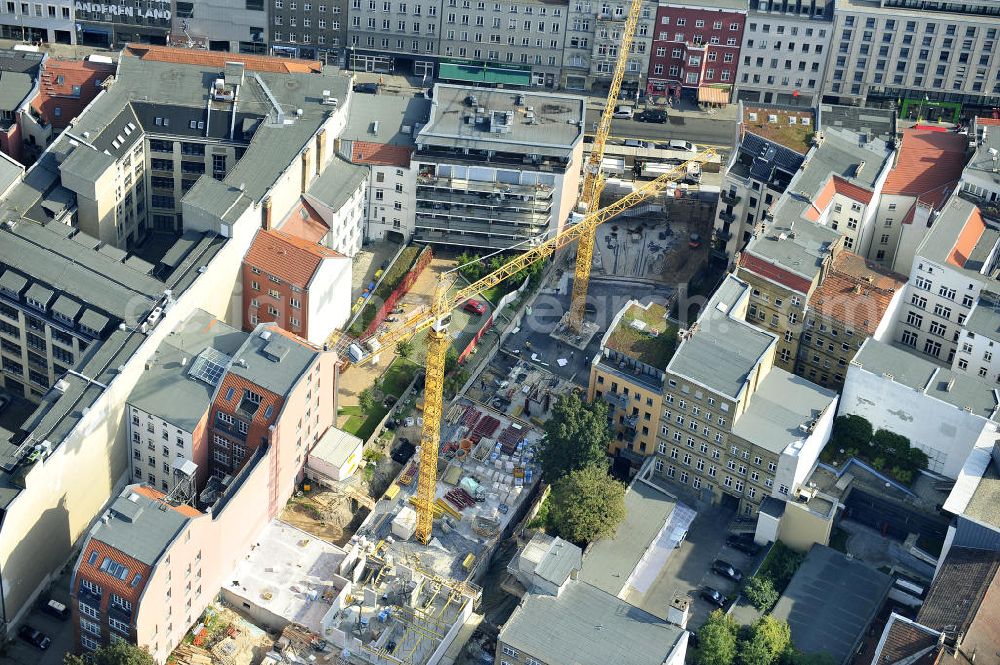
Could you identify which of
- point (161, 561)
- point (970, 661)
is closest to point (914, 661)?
point (970, 661)

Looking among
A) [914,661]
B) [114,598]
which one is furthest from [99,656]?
[914,661]

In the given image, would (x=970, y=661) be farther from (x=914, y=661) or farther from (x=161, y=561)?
(x=161, y=561)

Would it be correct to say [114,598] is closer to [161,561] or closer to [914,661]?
[161,561]

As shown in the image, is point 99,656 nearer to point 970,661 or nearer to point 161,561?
point 161,561

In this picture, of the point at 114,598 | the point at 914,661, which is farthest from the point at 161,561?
the point at 914,661
